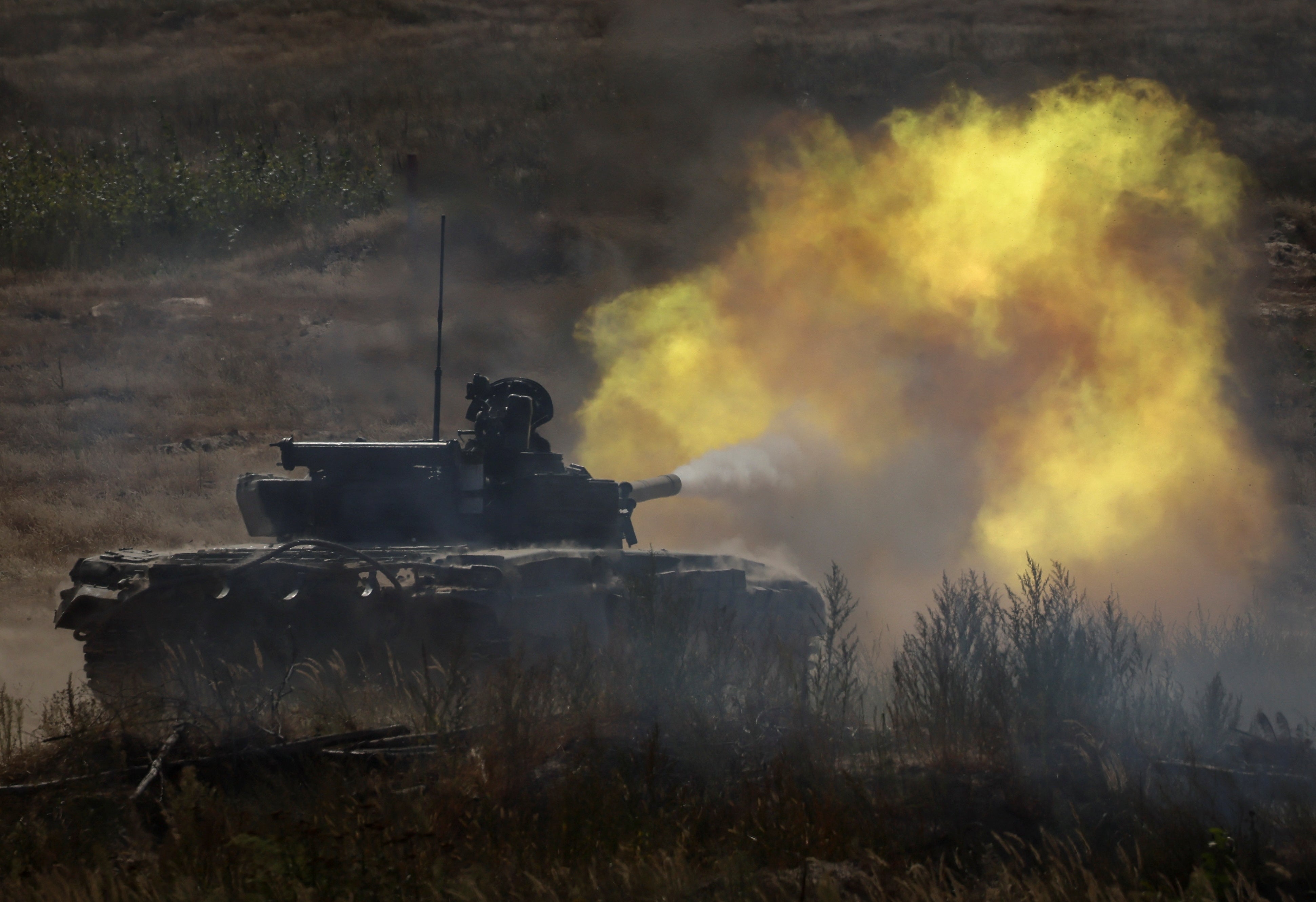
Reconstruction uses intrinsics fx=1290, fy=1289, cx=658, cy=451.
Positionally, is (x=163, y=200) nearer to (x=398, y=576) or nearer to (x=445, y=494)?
(x=445, y=494)

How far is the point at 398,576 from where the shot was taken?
1080cm

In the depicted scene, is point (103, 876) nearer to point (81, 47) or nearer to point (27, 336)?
point (27, 336)

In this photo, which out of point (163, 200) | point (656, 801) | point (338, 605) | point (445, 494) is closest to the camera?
point (656, 801)

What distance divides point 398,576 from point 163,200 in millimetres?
30526

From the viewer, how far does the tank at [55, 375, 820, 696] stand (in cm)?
1053

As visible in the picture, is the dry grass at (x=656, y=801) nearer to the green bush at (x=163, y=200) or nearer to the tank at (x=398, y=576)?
the tank at (x=398, y=576)

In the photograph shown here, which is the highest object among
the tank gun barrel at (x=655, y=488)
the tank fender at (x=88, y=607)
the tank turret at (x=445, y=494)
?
the tank gun barrel at (x=655, y=488)

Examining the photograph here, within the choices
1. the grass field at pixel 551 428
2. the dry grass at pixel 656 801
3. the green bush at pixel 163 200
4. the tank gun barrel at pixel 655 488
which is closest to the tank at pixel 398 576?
the grass field at pixel 551 428

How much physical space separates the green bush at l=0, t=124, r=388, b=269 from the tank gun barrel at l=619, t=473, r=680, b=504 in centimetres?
2458

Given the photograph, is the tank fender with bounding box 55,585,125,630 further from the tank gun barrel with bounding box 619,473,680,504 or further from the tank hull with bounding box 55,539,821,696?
the tank gun barrel with bounding box 619,473,680,504

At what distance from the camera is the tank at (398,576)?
10.5 m

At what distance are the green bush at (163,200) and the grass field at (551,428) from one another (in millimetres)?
142

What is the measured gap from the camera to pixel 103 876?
6562 mm

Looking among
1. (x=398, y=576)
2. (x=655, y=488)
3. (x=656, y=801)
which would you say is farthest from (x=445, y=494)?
(x=656, y=801)
